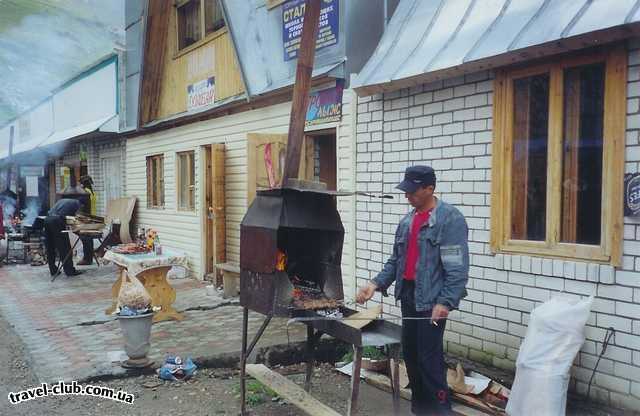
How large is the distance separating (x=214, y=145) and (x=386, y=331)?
6355mm

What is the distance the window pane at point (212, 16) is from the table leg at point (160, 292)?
529 cm

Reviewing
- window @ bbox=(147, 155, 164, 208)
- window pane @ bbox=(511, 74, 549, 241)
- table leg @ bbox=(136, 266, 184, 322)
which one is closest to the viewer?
window pane @ bbox=(511, 74, 549, 241)

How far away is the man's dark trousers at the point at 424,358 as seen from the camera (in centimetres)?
404

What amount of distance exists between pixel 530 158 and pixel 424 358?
220cm

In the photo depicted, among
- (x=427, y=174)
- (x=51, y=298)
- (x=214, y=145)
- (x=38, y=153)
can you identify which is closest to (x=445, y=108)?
(x=427, y=174)

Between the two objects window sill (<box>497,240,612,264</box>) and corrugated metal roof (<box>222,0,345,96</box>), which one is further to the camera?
corrugated metal roof (<box>222,0,345,96</box>)

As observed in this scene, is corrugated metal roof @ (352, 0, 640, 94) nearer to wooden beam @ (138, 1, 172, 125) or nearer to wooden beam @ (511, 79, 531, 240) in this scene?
wooden beam @ (511, 79, 531, 240)

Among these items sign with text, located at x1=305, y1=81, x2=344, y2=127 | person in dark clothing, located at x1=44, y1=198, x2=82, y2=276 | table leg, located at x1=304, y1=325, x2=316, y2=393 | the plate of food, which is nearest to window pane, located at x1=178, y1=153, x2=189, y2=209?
person in dark clothing, located at x1=44, y1=198, x2=82, y2=276

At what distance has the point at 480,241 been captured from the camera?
546 centimetres

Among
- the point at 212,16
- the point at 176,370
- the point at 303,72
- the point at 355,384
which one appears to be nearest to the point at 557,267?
the point at 355,384

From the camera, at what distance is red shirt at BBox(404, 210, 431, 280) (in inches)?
166

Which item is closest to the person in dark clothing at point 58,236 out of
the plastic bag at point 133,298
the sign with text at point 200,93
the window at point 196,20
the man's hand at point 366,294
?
the sign with text at point 200,93

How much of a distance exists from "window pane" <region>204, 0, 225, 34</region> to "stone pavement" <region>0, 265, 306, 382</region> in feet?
16.7

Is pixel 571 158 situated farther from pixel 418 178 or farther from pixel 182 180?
pixel 182 180
